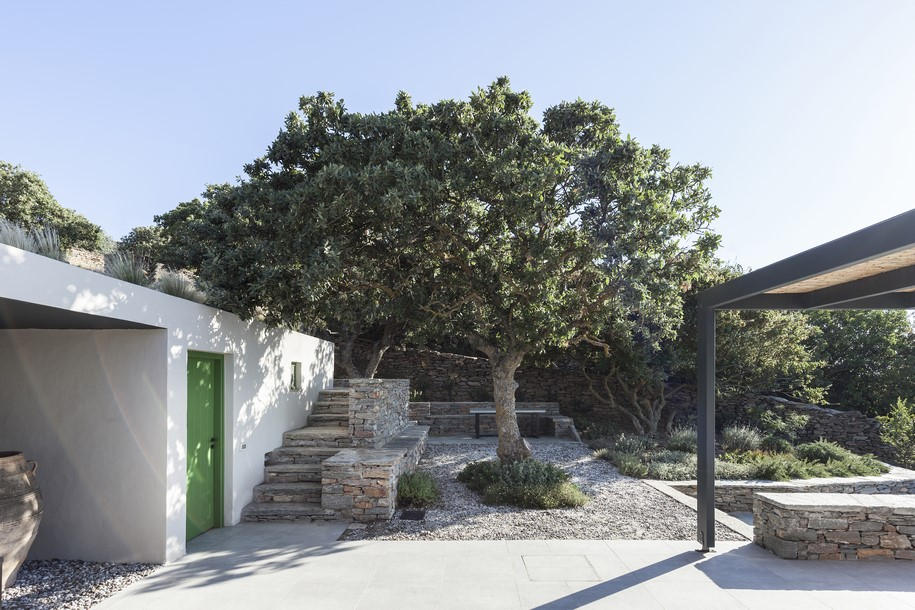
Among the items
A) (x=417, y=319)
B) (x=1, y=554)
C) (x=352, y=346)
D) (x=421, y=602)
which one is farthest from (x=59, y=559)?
(x=352, y=346)

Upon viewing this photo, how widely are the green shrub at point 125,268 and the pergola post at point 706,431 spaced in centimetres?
617

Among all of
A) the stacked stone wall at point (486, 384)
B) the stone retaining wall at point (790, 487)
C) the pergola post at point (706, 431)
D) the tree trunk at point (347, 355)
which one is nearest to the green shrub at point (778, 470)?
the stone retaining wall at point (790, 487)

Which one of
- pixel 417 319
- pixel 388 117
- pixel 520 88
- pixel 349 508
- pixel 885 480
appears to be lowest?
pixel 885 480

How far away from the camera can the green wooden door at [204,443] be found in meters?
6.52

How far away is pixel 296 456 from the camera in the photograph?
8539 millimetres

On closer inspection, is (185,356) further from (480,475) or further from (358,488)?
(480,475)

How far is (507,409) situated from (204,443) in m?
5.14

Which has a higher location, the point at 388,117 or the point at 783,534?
the point at 388,117

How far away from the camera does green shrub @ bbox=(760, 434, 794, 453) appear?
42.4 ft

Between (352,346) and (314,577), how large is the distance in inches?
525

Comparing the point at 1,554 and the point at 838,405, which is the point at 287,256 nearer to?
the point at 1,554

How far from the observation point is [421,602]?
4664mm

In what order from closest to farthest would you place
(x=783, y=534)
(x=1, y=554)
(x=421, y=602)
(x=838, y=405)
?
(x=1, y=554)
(x=421, y=602)
(x=783, y=534)
(x=838, y=405)

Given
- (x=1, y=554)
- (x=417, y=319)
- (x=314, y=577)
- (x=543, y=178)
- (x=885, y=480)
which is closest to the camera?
(x=1, y=554)
